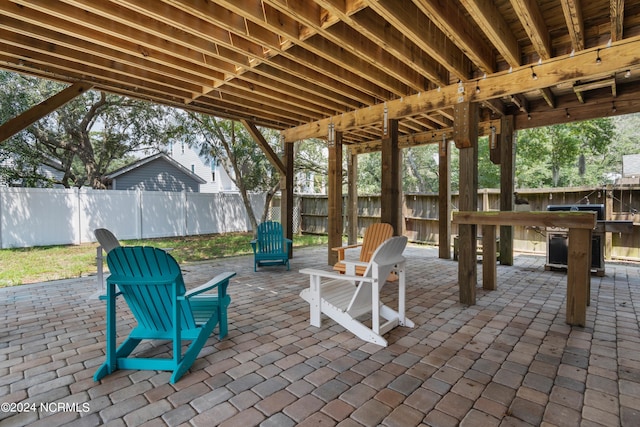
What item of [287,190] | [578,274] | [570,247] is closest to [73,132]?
[287,190]

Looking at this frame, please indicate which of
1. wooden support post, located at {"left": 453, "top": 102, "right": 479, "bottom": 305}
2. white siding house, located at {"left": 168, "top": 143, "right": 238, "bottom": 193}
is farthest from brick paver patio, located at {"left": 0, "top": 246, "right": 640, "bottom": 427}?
white siding house, located at {"left": 168, "top": 143, "right": 238, "bottom": 193}

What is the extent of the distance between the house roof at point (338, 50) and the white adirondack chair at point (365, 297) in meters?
1.96

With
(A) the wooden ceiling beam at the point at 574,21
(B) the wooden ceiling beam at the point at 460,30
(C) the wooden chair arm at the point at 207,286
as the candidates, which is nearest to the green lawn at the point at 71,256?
(C) the wooden chair arm at the point at 207,286

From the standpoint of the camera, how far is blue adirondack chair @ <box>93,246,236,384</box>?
193 centimetres

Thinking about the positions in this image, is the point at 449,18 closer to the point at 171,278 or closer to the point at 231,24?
the point at 231,24

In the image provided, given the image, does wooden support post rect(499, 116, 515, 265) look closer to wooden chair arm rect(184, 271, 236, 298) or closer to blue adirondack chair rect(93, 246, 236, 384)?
wooden chair arm rect(184, 271, 236, 298)

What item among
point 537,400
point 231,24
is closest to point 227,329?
point 537,400

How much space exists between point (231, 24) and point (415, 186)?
636 inches

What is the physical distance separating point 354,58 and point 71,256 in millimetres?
6948

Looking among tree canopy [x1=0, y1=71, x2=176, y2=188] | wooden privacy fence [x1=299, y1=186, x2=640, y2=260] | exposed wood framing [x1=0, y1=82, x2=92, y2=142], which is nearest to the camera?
exposed wood framing [x1=0, y1=82, x2=92, y2=142]

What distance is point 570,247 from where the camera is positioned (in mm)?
2941

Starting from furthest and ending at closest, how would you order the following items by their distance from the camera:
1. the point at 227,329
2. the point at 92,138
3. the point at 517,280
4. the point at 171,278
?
the point at 92,138 < the point at 517,280 < the point at 227,329 < the point at 171,278

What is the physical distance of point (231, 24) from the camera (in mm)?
2807

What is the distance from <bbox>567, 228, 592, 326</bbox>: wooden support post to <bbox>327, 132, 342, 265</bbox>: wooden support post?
3396mm
